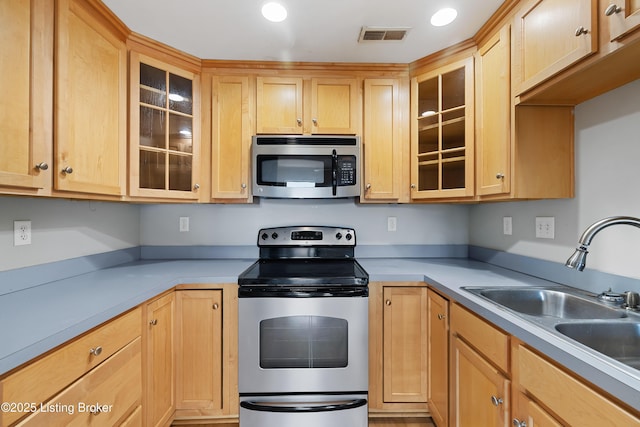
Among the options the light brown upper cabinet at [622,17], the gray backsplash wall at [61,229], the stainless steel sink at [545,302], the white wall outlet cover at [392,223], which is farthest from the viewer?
the white wall outlet cover at [392,223]

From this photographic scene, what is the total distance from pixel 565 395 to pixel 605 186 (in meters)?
0.96

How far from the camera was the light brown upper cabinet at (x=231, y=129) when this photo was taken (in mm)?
2068

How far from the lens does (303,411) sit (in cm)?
168

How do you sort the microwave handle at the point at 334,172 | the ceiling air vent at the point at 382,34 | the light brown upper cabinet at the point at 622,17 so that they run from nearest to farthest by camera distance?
the light brown upper cabinet at the point at 622,17, the ceiling air vent at the point at 382,34, the microwave handle at the point at 334,172

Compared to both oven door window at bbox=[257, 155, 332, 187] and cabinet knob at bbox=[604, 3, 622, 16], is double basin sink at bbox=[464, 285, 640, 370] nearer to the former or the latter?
cabinet knob at bbox=[604, 3, 622, 16]

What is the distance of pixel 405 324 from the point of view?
1817 mm

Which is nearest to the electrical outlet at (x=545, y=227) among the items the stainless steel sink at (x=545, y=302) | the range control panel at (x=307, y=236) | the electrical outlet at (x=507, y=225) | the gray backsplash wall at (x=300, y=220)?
the electrical outlet at (x=507, y=225)

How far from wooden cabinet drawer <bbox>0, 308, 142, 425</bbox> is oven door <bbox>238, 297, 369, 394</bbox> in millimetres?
645

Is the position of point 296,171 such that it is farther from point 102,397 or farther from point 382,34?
point 102,397

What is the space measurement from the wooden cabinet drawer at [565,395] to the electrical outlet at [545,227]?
848 mm

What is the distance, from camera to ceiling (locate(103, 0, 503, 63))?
1.52 metres

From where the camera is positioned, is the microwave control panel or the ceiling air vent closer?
the ceiling air vent

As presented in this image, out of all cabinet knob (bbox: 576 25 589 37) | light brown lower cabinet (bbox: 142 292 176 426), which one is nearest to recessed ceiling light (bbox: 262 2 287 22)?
cabinet knob (bbox: 576 25 589 37)

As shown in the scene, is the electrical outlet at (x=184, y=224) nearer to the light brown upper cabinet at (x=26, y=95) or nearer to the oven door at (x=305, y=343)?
the oven door at (x=305, y=343)
